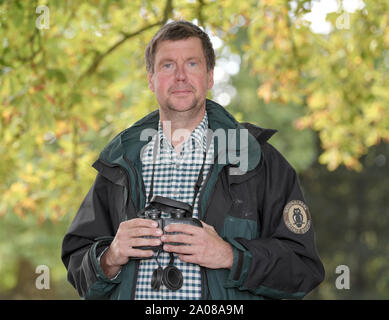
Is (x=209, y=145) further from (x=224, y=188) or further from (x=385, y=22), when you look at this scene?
(x=385, y=22)

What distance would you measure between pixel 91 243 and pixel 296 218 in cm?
85

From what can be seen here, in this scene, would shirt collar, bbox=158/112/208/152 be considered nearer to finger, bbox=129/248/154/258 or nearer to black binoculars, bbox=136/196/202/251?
black binoculars, bbox=136/196/202/251

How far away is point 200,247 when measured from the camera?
6.40 ft

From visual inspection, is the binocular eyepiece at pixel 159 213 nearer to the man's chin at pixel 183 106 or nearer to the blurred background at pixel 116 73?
the man's chin at pixel 183 106

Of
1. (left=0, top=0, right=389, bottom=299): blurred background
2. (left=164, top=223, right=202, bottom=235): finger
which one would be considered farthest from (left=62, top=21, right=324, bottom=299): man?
(left=0, top=0, right=389, bottom=299): blurred background

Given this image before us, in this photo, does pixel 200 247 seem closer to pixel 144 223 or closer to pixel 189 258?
pixel 189 258

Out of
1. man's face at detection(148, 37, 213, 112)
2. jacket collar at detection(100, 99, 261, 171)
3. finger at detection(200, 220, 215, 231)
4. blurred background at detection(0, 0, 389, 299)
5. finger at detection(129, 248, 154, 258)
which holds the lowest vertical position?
finger at detection(129, 248, 154, 258)

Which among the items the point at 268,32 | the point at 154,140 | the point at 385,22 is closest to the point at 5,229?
the point at 268,32

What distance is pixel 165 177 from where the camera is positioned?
2.28m

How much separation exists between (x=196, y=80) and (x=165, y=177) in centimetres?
43

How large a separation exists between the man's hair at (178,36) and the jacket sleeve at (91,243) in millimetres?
589

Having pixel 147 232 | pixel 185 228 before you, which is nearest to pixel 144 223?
pixel 147 232

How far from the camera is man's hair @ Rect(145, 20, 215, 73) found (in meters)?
2.35

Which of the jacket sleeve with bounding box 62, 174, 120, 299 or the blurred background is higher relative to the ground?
the blurred background
